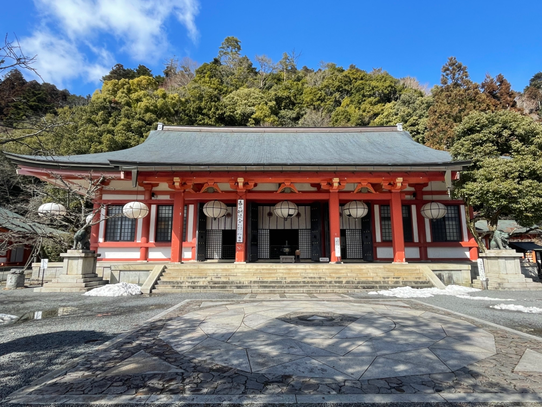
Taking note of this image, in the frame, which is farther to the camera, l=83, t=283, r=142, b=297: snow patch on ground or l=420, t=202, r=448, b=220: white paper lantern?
l=420, t=202, r=448, b=220: white paper lantern

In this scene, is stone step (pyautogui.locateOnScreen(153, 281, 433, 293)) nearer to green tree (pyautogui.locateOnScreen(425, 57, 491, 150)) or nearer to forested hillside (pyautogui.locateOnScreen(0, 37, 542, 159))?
forested hillside (pyautogui.locateOnScreen(0, 37, 542, 159))

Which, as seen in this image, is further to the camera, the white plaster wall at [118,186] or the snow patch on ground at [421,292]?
the white plaster wall at [118,186]

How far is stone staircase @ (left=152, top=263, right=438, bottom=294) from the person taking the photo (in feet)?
31.6

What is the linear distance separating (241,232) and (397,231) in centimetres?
→ 620

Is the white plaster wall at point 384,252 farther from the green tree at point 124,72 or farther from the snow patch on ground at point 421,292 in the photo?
the green tree at point 124,72

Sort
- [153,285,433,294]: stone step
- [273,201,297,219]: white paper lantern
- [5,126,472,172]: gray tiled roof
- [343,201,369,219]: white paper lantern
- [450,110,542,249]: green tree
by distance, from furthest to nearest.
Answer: [343,201,369,219]: white paper lantern → [273,201,297,219]: white paper lantern → [5,126,472,172]: gray tiled roof → [450,110,542,249]: green tree → [153,285,433,294]: stone step

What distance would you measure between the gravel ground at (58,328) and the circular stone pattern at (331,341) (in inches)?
42.1

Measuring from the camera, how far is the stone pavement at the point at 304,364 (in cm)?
259

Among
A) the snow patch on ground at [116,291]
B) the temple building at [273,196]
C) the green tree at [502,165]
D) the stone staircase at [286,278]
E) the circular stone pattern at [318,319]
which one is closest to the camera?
the circular stone pattern at [318,319]

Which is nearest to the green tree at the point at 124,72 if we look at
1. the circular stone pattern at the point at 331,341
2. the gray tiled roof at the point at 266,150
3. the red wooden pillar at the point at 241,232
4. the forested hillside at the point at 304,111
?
the forested hillside at the point at 304,111

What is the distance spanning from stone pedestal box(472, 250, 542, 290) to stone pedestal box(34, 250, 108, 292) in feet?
43.2

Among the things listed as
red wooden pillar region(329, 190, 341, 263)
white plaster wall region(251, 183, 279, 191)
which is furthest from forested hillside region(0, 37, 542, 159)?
red wooden pillar region(329, 190, 341, 263)

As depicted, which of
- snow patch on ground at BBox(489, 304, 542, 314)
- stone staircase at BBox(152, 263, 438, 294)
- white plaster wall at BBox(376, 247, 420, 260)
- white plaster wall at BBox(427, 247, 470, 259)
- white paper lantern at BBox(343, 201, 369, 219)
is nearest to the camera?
snow patch on ground at BBox(489, 304, 542, 314)

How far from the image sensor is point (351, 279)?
1013 cm
